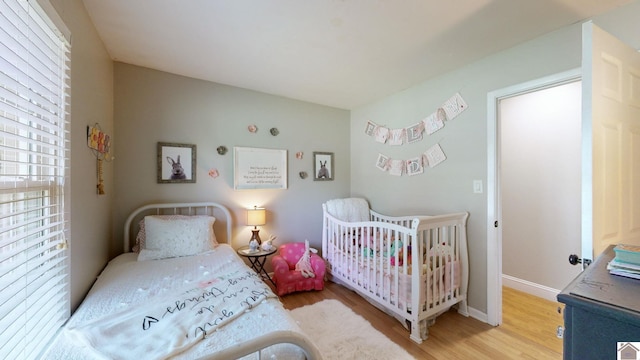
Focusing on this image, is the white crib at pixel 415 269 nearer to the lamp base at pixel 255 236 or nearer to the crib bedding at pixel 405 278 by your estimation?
the crib bedding at pixel 405 278

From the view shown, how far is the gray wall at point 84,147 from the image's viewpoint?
135 centimetres

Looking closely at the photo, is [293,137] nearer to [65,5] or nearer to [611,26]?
[65,5]

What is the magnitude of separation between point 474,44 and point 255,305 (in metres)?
2.38

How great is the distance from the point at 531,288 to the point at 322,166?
2707mm

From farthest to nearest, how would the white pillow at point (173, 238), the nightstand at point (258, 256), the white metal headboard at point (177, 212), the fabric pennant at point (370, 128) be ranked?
the fabric pennant at point (370, 128) → the nightstand at point (258, 256) → the white metal headboard at point (177, 212) → the white pillow at point (173, 238)

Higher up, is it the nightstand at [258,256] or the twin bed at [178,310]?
the twin bed at [178,310]

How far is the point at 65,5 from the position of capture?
1.25 meters

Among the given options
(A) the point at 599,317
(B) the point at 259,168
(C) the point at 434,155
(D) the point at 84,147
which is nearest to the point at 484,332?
(C) the point at 434,155

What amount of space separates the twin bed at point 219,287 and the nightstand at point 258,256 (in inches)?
10.2

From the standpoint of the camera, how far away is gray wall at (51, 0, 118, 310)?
1.35 meters

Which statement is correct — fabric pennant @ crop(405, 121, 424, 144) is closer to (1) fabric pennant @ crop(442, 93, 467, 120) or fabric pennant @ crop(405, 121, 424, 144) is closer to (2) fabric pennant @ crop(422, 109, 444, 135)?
(2) fabric pennant @ crop(422, 109, 444, 135)

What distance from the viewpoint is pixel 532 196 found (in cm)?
266

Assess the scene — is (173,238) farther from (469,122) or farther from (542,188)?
(542,188)

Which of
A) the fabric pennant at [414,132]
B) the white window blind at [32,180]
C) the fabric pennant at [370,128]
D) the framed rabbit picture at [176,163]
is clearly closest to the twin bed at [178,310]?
the white window blind at [32,180]
